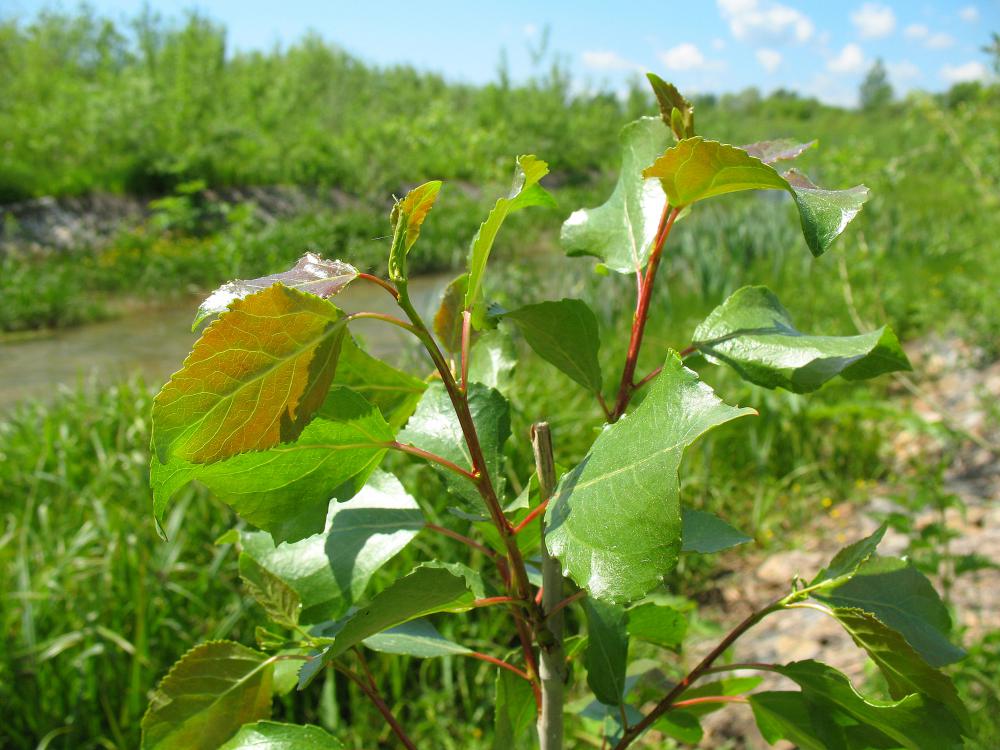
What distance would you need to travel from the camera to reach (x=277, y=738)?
44 centimetres

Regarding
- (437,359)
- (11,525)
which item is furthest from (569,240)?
(11,525)

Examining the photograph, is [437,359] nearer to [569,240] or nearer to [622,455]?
[622,455]

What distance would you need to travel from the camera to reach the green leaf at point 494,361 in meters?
0.52

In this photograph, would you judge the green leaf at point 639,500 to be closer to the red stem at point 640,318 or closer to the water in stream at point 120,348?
the red stem at point 640,318

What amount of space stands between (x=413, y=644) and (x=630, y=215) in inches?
11.9

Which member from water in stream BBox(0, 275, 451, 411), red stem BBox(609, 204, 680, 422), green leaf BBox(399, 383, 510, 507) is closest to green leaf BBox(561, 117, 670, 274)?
red stem BBox(609, 204, 680, 422)

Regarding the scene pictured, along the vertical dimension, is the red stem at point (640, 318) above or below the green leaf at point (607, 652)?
above

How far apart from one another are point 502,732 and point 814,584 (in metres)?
0.20

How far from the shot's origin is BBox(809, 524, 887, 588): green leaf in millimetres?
399

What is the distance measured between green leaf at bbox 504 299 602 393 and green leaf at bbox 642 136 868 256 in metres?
0.09

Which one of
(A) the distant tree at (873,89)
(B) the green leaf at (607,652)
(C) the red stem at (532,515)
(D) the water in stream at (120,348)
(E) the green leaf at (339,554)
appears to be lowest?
(D) the water in stream at (120,348)

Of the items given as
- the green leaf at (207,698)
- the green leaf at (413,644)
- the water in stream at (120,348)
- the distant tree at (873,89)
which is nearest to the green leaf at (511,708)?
the green leaf at (413,644)

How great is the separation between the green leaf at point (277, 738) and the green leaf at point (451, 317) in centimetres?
23

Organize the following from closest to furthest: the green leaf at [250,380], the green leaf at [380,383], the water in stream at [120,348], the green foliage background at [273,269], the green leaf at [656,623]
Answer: the green leaf at [250,380], the green leaf at [380,383], the green leaf at [656,623], the green foliage background at [273,269], the water in stream at [120,348]
